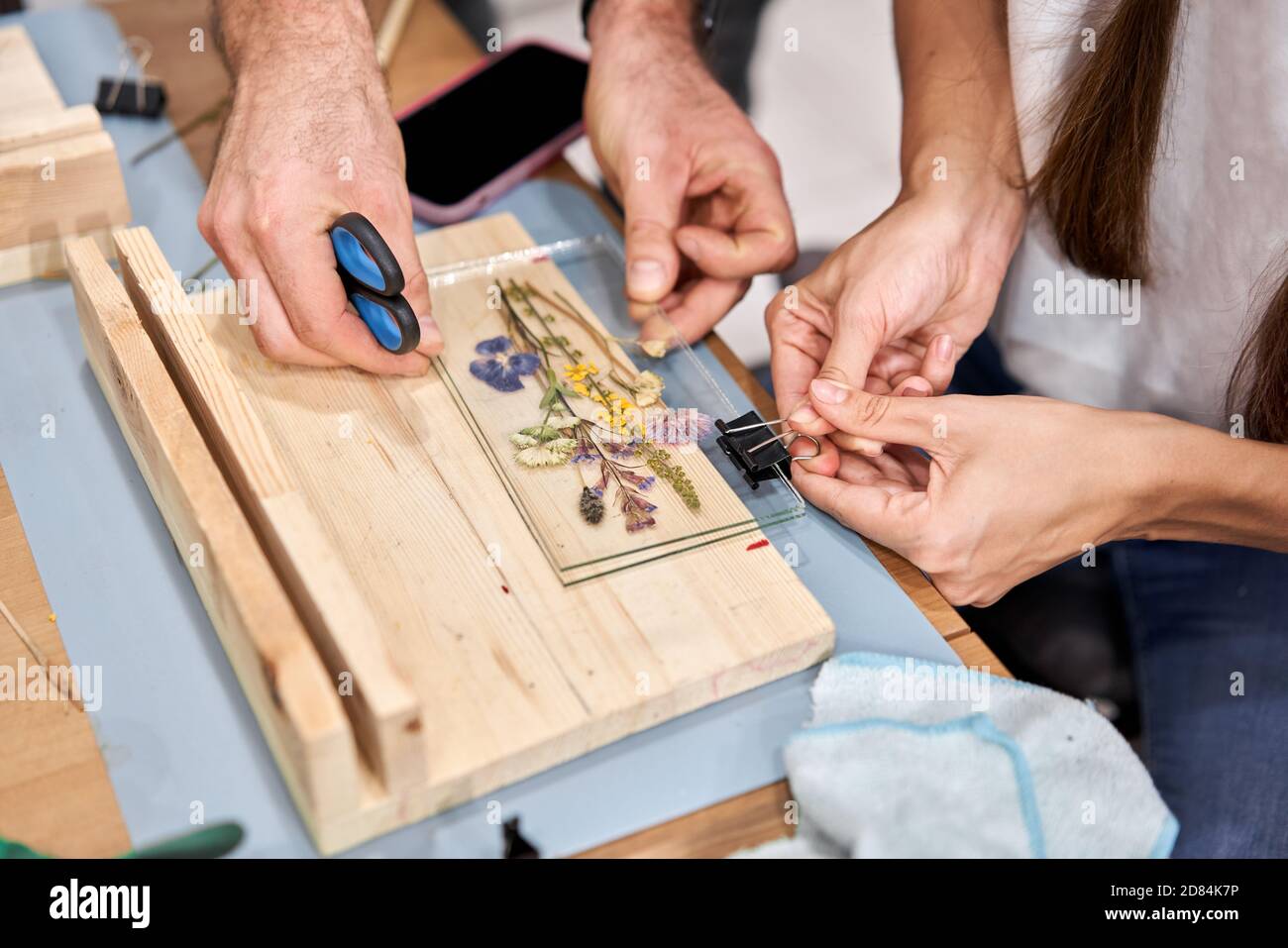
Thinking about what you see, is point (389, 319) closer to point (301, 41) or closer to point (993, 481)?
point (301, 41)

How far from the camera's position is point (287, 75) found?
49.4 inches

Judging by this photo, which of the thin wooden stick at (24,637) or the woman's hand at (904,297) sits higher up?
the woman's hand at (904,297)

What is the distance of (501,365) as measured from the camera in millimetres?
1207

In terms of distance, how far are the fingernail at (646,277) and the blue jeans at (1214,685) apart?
72 cm

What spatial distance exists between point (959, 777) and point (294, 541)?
21.7 inches

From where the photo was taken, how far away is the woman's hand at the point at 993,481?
1.07 metres

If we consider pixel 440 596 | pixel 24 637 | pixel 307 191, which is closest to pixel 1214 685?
pixel 440 596

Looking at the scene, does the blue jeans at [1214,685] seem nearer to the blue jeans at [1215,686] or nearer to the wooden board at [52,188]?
the blue jeans at [1215,686]

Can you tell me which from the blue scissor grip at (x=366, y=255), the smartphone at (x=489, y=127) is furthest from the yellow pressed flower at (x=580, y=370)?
the smartphone at (x=489, y=127)

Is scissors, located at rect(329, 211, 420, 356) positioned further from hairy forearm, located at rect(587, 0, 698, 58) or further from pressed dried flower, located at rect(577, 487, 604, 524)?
hairy forearm, located at rect(587, 0, 698, 58)

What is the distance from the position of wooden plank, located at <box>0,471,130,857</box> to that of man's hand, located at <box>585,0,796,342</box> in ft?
2.24

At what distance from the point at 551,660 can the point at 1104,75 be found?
0.83 meters
